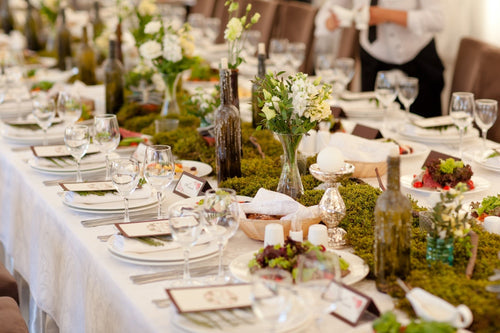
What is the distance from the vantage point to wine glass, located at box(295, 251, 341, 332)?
45.6 inches

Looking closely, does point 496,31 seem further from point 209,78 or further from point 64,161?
point 64,161

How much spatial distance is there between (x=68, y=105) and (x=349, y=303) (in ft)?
5.51

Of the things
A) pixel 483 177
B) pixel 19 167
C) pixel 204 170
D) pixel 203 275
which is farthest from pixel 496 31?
pixel 203 275

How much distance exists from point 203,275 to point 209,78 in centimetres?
242

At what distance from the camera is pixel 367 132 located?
8.08 feet

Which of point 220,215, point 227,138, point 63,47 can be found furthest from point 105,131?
point 63,47

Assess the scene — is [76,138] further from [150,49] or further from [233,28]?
[150,49]

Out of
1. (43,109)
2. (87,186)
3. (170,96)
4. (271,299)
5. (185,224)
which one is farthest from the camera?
(170,96)

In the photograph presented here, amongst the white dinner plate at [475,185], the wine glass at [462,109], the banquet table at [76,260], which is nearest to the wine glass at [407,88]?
the banquet table at [76,260]

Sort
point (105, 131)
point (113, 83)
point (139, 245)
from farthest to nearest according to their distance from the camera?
point (113, 83) < point (105, 131) < point (139, 245)

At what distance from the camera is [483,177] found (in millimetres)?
2145

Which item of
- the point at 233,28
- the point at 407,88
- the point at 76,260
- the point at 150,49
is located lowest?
the point at 76,260

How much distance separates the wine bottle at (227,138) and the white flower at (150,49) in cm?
79

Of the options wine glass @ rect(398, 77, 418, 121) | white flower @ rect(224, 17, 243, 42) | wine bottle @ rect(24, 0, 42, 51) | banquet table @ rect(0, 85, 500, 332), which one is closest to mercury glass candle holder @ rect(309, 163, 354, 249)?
banquet table @ rect(0, 85, 500, 332)
